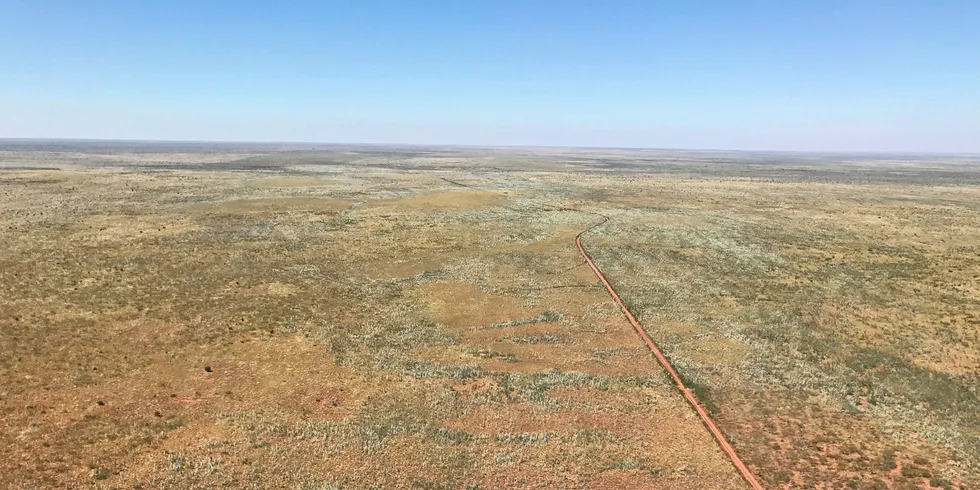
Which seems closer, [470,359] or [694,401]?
[694,401]

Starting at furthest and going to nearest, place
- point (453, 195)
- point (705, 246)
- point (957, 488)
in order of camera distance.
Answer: point (453, 195), point (705, 246), point (957, 488)

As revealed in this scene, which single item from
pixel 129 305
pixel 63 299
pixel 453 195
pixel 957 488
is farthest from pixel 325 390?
pixel 453 195

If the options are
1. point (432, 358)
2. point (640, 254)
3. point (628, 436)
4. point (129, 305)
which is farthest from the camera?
point (640, 254)

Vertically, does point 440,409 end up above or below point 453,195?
below

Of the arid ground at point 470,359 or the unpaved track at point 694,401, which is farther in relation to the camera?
the arid ground at point 470,359

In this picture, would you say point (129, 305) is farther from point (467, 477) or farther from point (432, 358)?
point (467, 477)

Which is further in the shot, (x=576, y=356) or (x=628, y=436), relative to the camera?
(x=576, y=356)

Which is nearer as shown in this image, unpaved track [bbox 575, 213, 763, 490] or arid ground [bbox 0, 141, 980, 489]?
unpaved track [bbox 575, 213, 763, 490]

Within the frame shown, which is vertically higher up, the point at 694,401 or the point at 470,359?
the point at 470,359
